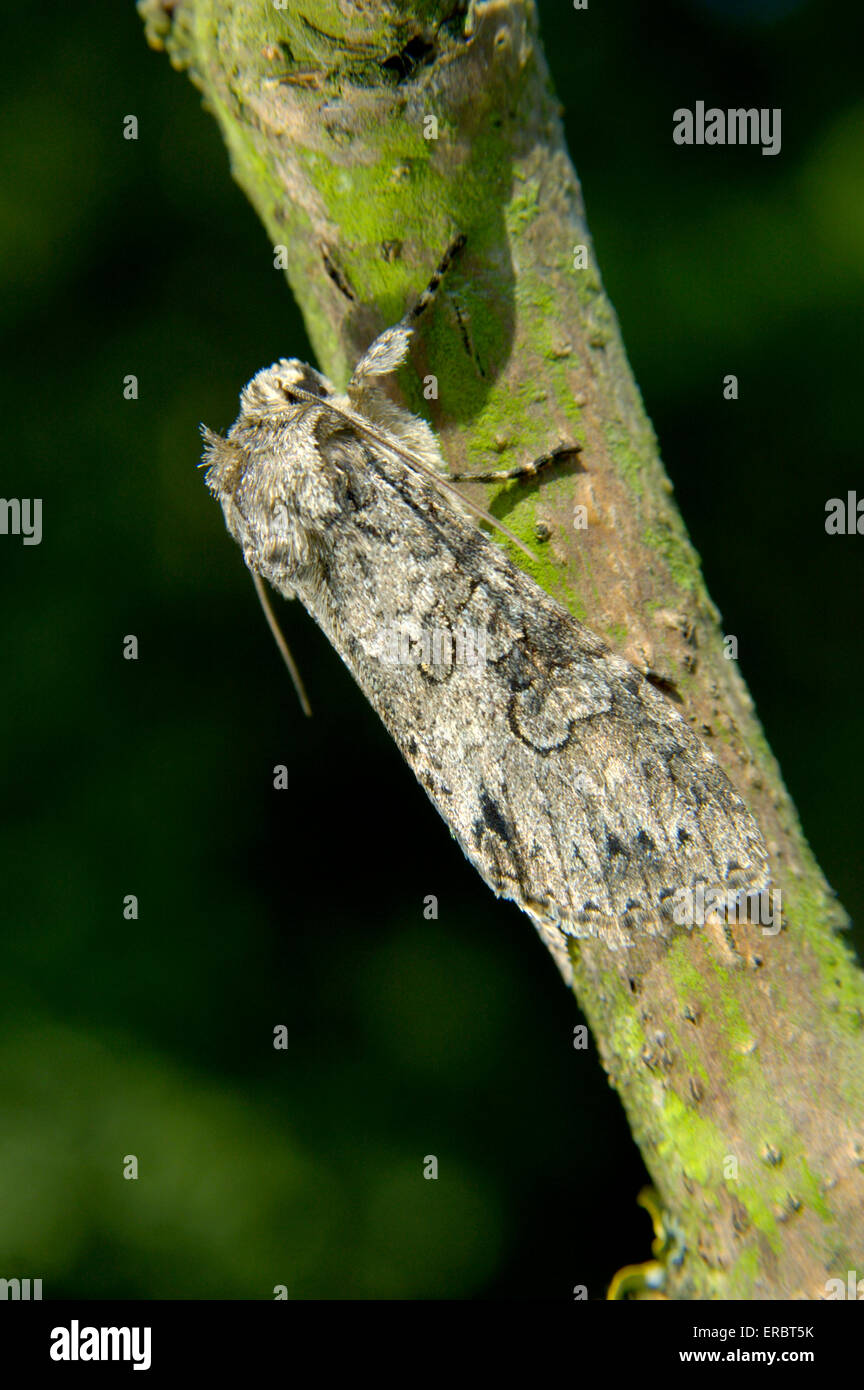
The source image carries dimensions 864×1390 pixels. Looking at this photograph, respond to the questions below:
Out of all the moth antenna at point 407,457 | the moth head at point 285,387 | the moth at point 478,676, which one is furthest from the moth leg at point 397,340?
the moth head at point 285,387

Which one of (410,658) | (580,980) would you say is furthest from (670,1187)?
(410,658)

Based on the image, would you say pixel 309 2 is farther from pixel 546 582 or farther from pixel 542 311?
pixel 546 582

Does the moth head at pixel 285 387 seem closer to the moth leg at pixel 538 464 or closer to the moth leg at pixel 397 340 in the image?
the moth leg at pixel 397 340

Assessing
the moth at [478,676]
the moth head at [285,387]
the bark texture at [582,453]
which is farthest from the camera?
the moth head at [285,387]

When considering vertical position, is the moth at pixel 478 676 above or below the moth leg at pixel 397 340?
below

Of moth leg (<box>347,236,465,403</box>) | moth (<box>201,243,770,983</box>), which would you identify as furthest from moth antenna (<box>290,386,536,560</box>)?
moth leg (<box>347,236,465,403</box>)

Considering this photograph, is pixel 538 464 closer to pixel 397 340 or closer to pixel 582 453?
pixel 582 453

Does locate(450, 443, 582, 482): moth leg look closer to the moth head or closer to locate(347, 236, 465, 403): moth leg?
locate(347, 236, 465, 403): moth leg
